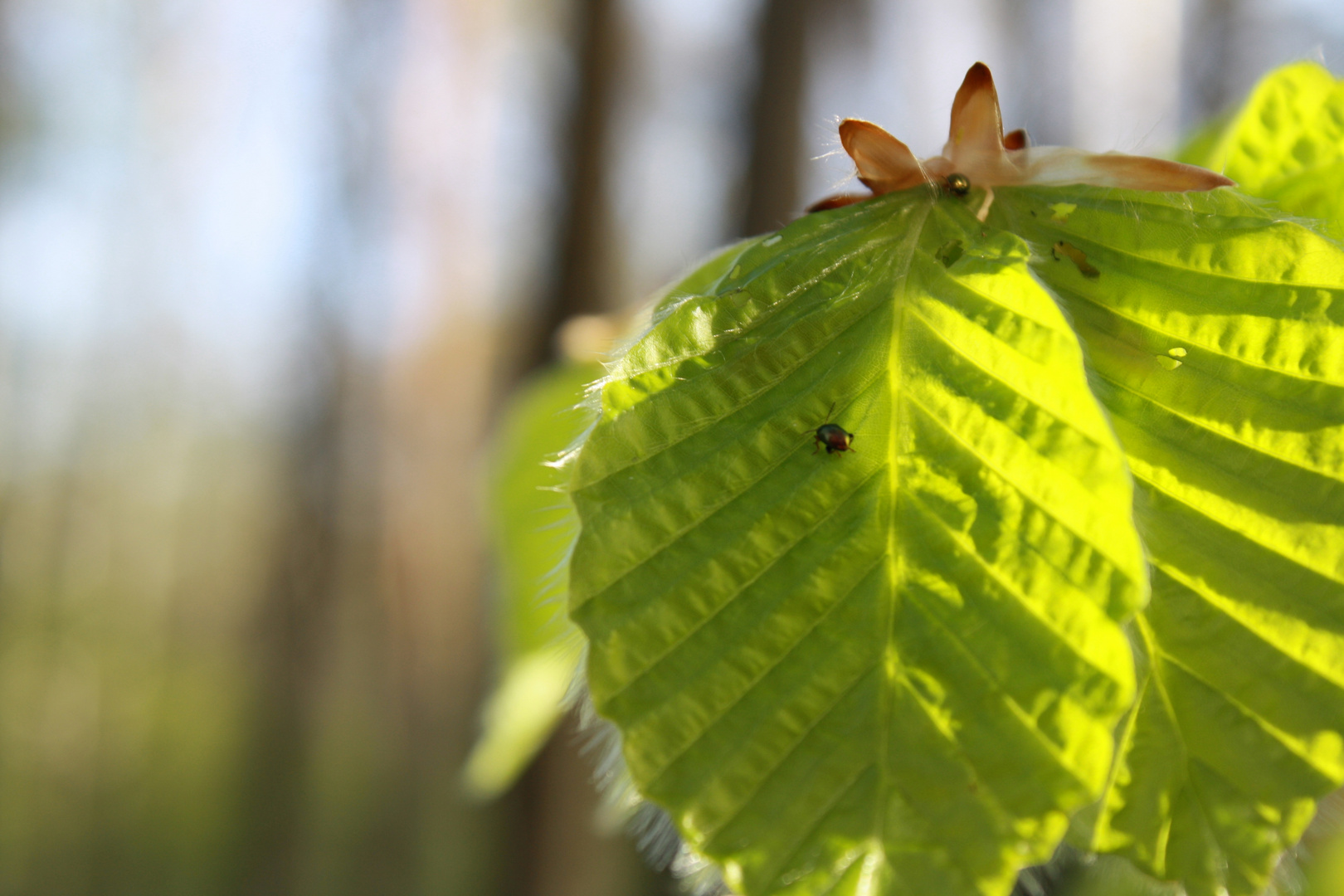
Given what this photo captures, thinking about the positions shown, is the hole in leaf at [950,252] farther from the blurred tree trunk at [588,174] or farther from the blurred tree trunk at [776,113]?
the blurred tree trunk at [588,174]

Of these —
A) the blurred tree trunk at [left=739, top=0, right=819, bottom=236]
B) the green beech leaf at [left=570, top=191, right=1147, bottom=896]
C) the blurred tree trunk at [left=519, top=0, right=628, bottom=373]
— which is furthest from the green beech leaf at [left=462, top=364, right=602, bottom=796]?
the blurred tree trunk at [left=519, top=0, right=628, bottom=373]

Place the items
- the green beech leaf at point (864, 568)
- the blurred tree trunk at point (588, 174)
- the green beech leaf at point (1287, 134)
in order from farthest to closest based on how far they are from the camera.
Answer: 1. the blurred tree trunk at point (588, 174)
2. the green beech leaf at point (1287, 134)
3. the green beech leaf at point (864, 568)

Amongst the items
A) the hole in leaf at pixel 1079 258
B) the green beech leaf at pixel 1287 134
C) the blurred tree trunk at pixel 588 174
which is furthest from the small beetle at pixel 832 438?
the blurred tree trunk at pixel 588 174

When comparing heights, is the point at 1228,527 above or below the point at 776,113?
below

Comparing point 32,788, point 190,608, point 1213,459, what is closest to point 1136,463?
point 1213,459

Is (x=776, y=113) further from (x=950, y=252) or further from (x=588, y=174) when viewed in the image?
(x=950, y=252)

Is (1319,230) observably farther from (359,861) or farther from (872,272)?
(359,861)

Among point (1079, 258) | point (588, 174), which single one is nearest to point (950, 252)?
point (1079, 258)
